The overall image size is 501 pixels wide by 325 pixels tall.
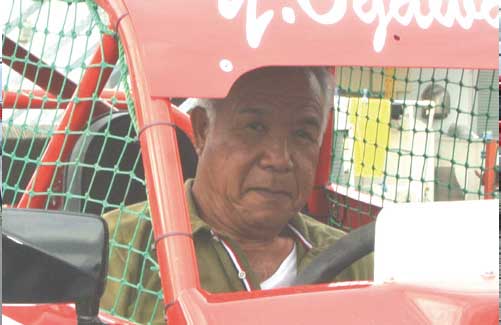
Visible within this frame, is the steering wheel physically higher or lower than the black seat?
lower

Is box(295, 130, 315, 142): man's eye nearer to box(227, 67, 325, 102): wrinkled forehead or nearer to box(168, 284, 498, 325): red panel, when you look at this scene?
box(227, 67, 325, 102): wrinkled forehead

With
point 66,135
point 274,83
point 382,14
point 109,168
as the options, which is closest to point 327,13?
point 382,14

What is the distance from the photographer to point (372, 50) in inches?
57.5

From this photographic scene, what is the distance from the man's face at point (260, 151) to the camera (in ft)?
6.49

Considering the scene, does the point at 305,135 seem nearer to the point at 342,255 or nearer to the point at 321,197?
the point at 342,255

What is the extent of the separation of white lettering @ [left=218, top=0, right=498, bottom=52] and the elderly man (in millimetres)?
494

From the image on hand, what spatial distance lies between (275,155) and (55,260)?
35.9 inches

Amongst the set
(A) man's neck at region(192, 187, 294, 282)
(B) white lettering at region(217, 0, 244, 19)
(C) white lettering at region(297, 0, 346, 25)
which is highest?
(C) white lettering at region(297, 0, 346, 25)

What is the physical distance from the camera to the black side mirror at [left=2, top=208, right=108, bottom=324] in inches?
45.7

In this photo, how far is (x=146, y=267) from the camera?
1848 millimetres

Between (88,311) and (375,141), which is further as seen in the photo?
(375,141)

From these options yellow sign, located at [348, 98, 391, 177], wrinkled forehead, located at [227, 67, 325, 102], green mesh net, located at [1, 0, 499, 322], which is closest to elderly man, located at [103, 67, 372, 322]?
wrinkled forehead, located at [227, 67, 325, 102]

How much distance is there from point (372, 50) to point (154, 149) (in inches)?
17.2

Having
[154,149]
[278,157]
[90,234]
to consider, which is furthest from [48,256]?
[278,157]
